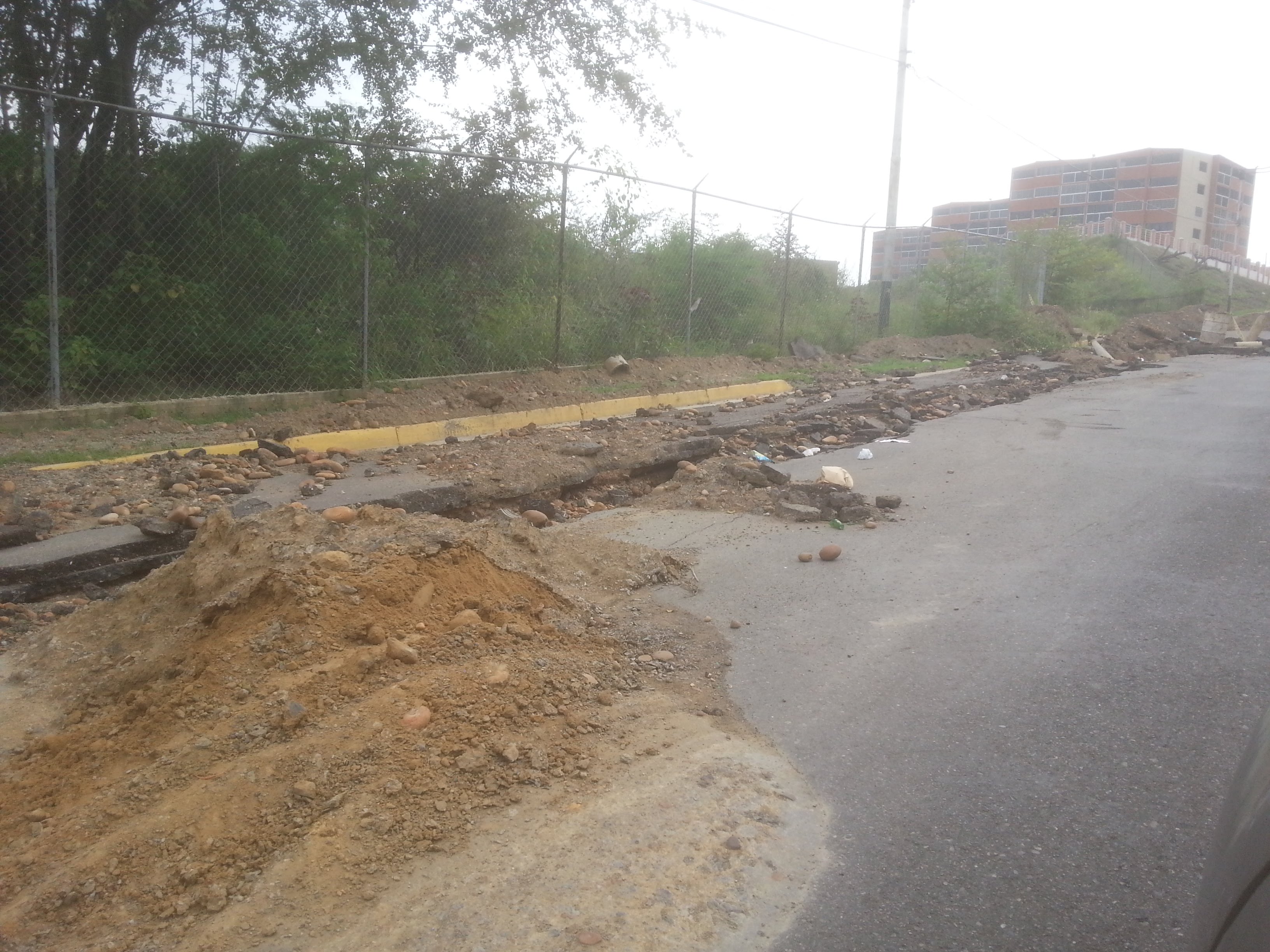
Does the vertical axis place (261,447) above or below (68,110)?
below

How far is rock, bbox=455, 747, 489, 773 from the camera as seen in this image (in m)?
3.21

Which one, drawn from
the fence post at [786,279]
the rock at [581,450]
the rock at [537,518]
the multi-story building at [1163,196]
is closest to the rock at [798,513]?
the rock at [537,518]

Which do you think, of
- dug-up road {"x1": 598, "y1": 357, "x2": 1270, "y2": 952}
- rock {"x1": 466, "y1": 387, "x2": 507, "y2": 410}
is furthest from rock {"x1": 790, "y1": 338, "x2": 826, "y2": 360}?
dug-up road {"x1": 598, "y1": 357, "x2": 1270, "y2": 952}

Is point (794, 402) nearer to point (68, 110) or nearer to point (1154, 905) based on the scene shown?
point (68, 110)

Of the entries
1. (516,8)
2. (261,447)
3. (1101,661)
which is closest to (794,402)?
(516,8)

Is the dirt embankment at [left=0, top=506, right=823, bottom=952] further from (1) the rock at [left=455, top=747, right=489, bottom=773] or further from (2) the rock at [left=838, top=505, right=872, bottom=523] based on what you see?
(2) the rock at [left=838, top=505, right=872, bottom=523]

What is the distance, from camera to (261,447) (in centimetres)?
749

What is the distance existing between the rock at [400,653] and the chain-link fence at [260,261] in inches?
231

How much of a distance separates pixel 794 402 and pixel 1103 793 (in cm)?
883

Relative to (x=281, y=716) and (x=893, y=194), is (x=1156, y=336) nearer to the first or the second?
(x=893, y=194)

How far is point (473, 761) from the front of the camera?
3.23m

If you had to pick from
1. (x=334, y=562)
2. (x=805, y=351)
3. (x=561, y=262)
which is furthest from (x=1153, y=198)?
(x=334, y=562)

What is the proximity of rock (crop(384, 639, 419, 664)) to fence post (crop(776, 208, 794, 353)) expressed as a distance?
1327cm

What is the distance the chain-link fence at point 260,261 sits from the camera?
27.4 feet
